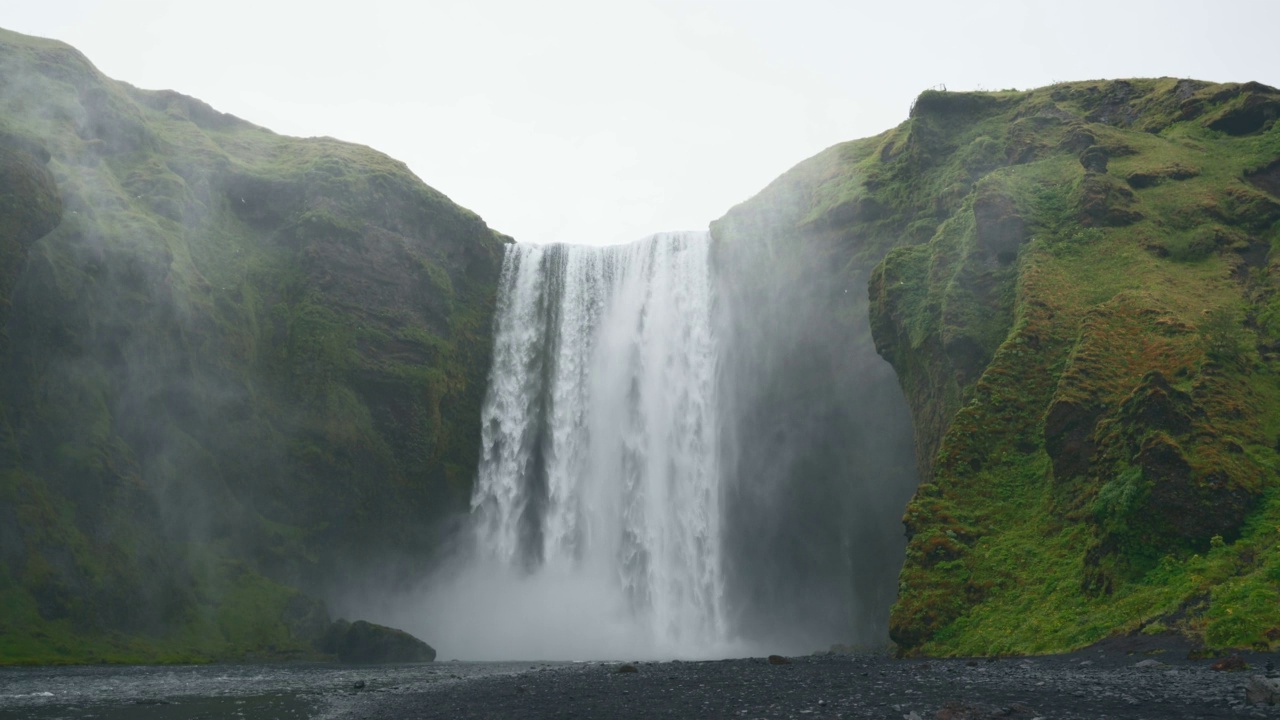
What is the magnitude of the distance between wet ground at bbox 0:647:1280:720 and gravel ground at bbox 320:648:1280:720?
0.03 meters

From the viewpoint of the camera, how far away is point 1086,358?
24.2m

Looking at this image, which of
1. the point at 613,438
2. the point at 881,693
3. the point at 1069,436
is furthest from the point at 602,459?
the point at 881,693

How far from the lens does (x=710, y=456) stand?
45594 millimetres

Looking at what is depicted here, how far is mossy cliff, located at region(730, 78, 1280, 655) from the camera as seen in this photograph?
18.4m

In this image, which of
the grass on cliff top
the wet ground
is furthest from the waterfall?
the wet ground

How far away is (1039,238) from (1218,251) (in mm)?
5340

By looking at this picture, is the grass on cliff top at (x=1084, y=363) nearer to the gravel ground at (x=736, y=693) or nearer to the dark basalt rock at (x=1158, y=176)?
the dark basalt rock at (x=1158, y=176)

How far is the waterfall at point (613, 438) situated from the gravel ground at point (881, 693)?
23.0 metres

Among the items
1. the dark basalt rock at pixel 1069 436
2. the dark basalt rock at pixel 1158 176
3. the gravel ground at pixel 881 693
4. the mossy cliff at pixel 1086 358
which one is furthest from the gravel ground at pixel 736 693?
the dark basalt rock at pixel 1158 176

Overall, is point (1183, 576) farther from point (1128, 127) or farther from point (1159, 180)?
point (1128, 127)

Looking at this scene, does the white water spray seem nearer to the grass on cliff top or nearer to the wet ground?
the grass on cliff top

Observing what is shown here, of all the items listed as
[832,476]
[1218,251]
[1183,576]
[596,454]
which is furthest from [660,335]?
[1183,576]

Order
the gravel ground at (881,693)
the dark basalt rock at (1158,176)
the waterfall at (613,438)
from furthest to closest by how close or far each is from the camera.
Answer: the waterfall at (613,438), the dark basalt rock at (1158,176), the gravel ground at (881,693)

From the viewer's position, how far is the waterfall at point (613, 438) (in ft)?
142
